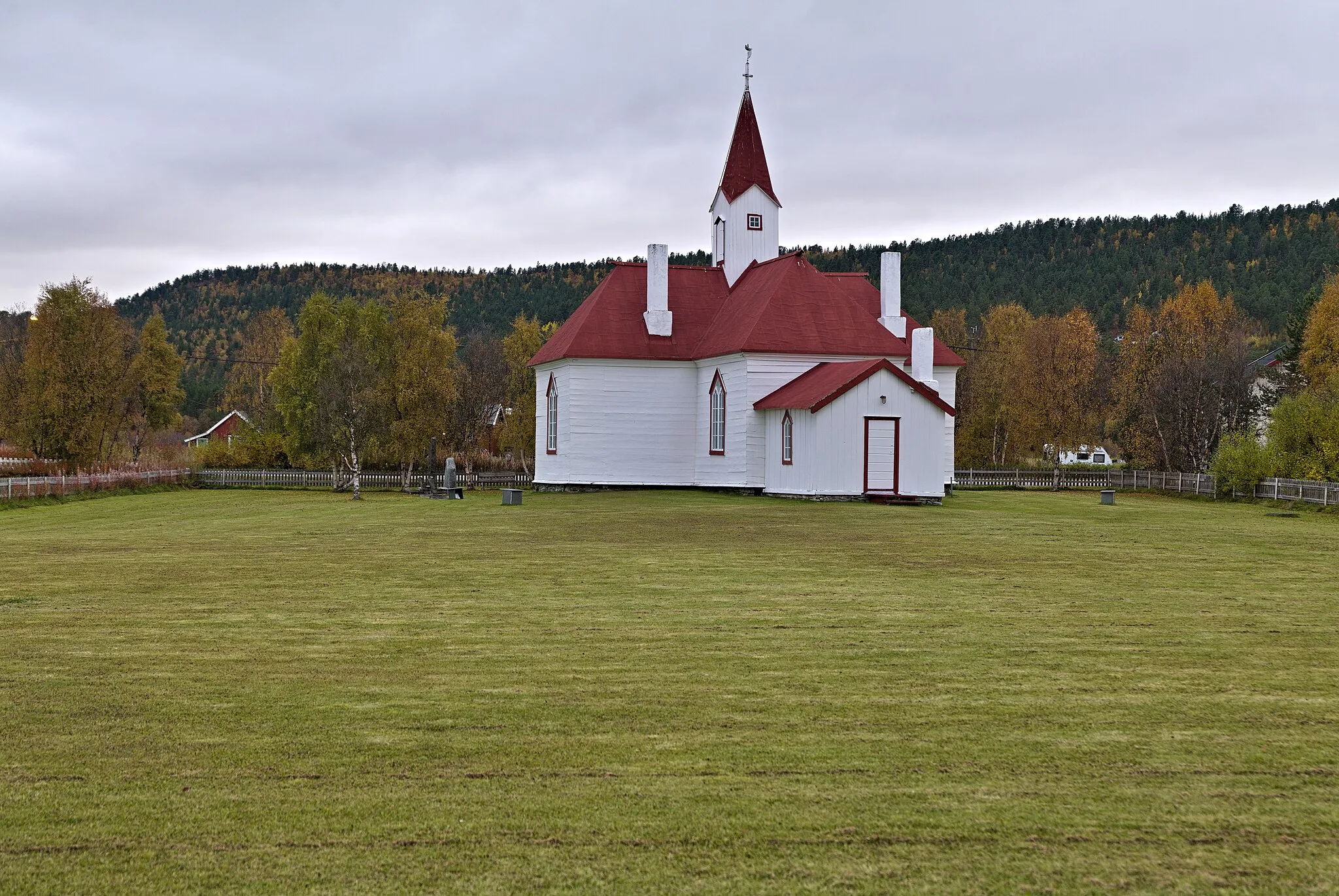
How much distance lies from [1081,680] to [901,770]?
123 inches

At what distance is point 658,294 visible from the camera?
43.0m

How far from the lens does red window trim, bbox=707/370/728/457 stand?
Answer: 134 ft

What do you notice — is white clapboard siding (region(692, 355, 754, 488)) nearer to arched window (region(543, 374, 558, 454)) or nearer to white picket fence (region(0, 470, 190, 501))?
arched window (region(543, 374, 558, 454))

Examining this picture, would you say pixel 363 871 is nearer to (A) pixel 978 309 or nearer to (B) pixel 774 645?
(B) pixel 774 645

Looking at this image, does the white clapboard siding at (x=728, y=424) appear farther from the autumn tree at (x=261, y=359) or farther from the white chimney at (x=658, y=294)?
the autumn tree at (x=261, y=359)

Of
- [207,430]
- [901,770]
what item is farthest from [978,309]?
[901,770]

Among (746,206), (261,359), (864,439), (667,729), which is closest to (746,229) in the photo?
(746,206)

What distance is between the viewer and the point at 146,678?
9.33 metres

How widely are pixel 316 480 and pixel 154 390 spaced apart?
10507 millimetres

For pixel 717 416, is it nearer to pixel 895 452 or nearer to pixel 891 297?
pixel 895 452

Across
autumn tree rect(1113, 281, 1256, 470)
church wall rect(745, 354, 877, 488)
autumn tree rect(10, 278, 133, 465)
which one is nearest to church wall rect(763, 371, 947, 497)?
church wall rect(745, 354, 877, 488)

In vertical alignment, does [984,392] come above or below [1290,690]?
above

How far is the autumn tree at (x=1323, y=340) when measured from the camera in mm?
54219

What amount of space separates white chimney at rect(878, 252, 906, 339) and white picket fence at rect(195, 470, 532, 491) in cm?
1737
